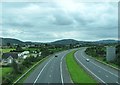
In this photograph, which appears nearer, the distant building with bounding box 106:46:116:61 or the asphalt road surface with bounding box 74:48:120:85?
the asphalt road surface with bounding box 74:48:120:85

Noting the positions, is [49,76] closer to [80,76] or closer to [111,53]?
[80,76]

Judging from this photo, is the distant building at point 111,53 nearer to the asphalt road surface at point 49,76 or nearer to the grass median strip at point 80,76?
the grass median strip at point 80,76

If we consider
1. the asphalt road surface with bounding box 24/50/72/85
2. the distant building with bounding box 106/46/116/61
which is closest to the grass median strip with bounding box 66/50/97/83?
the asphalt road surface with bounding box 24/50/72/85

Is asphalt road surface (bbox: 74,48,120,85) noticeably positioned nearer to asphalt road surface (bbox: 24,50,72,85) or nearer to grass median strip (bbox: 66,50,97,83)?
grass median strip (bbox: 66,50,97,83)

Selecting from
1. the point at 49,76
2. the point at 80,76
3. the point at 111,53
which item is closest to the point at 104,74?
the point at 80,76

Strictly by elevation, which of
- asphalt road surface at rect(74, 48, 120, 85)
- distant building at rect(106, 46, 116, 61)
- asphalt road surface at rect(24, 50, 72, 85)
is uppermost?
distant building at rect(106, 46, 116, 61)

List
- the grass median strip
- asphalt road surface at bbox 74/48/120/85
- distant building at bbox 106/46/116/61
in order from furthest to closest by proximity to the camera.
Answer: distant building at bbox 106/46/116/61
the grass median strip
asphalt road surface at bbox 74/48/120/85

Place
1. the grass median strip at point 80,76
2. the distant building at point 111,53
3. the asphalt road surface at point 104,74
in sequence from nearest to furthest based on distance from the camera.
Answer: the asphalt road surface at point 104,74 < the grass median strip at point 80,76 < the distant building at point 111,53

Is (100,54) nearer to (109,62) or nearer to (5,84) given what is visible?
(109,62)

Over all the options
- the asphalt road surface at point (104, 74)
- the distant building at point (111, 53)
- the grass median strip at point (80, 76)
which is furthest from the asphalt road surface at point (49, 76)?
the distant building at point (111, 53)

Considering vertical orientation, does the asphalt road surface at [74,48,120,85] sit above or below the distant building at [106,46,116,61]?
below

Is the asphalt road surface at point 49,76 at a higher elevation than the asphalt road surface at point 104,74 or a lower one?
lower

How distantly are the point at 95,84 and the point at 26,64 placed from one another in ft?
109

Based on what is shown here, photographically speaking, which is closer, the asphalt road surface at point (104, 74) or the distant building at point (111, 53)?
the asphalt road surface at point (104, 74)
